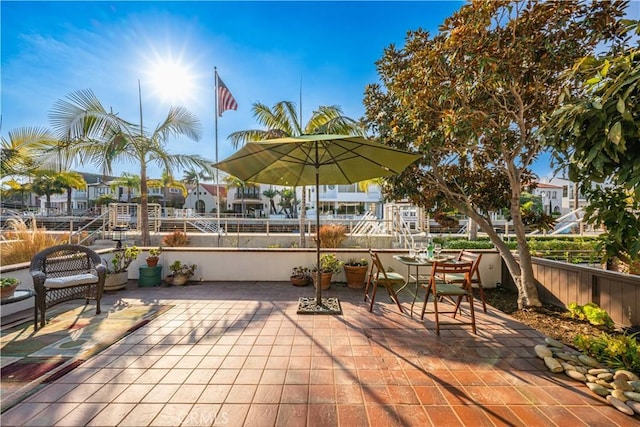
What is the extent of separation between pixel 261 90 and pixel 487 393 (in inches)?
383

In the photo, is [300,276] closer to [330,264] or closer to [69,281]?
[330,264]

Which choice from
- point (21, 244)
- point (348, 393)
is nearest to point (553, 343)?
point (348, 393)

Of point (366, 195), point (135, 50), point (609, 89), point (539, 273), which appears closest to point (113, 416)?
point (609, 89)

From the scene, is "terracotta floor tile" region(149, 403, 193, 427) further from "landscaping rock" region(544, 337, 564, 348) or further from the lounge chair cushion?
"landscaping rock" region(544, 337, 564, 348)

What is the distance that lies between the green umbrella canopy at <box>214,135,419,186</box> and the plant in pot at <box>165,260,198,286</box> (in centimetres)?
248

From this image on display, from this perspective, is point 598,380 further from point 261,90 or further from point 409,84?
point 261,90

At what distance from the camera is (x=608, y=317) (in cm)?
343

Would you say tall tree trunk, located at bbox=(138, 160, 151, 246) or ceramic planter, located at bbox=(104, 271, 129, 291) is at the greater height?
tall tree trunk, located at bbox=(138, 160, 151, 246)

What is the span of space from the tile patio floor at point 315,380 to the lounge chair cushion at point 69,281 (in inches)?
46.5

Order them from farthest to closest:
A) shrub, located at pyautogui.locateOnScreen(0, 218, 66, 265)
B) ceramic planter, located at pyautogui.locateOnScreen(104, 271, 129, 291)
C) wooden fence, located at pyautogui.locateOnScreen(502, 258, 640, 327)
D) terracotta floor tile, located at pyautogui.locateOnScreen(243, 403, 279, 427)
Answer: ceramic planter, located at pyautogui.locateOnScreen(104, 271, 129, 291) < shrub, located at pyautogui.locateOnScreen(0, 218, 66, 265) < wooden fence, located at pyautogui.locateOnScreen(502, 258, 640, 327) < terracotta floor tile, located at pyautogui.locateOnScreen(243, 403, 279, 427)

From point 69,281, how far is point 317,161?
3737 millimetres

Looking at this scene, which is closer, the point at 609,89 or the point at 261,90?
the point at 609,89

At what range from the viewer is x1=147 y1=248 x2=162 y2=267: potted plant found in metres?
5.59

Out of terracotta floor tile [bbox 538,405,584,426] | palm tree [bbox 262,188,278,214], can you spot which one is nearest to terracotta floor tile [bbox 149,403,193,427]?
terracotta floor tile [bbox 538,405,584,426]
